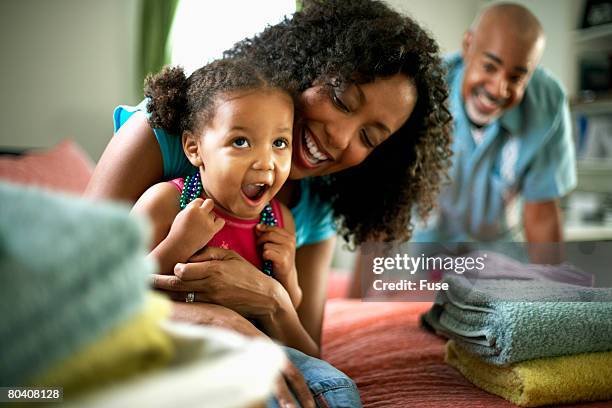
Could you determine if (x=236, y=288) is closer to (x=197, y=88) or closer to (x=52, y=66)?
(x=197, y=88)

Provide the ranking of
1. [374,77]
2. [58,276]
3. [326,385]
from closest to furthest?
1. [58,276]
2. [326,385]
3. [374,77]

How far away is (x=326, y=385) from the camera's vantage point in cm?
60

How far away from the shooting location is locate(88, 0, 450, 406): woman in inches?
25.8

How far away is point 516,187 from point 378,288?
0.96 meters

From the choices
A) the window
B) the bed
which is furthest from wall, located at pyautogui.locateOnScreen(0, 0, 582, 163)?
the window

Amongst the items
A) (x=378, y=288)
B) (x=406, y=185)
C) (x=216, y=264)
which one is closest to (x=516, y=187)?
(x=406, y=185)

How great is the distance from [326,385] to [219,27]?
1.53 ft

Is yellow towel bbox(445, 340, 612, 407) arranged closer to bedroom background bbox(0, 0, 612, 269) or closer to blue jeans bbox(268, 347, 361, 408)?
blue jeans bbox(268, 347, 361, 408)

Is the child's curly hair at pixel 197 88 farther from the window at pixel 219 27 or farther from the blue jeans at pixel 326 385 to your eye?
the blue jeans at pixel 326 385

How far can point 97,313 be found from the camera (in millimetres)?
293

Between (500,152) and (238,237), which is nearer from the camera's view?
(238,237)

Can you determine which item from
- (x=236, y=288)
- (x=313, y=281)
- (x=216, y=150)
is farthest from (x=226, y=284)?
(x=313, y=281)

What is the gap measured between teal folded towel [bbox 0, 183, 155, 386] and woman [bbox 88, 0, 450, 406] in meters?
0.29

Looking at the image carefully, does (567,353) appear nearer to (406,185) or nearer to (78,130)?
(406,185)
